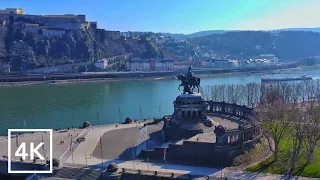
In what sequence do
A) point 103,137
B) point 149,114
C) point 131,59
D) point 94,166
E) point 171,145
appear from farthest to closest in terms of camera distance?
point 131,59 → point 149,114 → point 103,137 → point 171,145 → point 94,166

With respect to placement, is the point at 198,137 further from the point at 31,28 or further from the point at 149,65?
the point at 31,28

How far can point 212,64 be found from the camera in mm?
175500

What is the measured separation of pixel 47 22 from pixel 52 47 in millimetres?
17552

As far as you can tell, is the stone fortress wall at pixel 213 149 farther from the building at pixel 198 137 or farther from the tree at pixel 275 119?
the tree at pixel 275 119

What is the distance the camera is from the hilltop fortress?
147750 mm

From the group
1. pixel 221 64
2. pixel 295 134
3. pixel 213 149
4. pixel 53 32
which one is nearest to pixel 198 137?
pixel 213 149

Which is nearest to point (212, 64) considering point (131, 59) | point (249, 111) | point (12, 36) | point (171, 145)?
point (131, 59)

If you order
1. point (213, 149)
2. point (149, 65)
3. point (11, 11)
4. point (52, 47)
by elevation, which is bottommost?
point (213, 149)

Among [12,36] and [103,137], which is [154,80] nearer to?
[12,36]

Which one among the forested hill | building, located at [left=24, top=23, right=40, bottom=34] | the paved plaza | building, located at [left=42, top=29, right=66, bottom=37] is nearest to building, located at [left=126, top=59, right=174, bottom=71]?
the forested hill

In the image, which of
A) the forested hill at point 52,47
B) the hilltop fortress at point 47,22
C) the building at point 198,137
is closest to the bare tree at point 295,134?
the building at point 198,137

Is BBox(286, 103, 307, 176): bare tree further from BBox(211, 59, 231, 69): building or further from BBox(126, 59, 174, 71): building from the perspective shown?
BBox(211, 59, 231, 69): building

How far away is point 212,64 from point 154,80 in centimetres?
5335

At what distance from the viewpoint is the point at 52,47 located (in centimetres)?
14538
